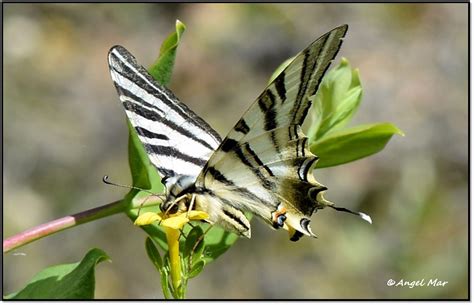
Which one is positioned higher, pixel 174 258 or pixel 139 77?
pixel 139 77

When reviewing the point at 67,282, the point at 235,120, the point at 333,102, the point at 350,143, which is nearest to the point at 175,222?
the point at 67,282

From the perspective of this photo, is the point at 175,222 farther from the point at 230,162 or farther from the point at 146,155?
→ the point at 146,155

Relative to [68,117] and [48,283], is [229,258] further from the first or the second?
[48,283]

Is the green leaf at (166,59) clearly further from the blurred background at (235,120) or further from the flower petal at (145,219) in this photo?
the blurred background at (235,120)

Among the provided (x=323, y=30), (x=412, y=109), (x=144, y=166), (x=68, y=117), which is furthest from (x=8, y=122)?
(x=144, y=166)

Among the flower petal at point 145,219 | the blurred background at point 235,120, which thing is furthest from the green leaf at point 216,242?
the blurred background at point 235,120

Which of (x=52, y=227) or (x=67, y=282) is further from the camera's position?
(x=67, y=282)
